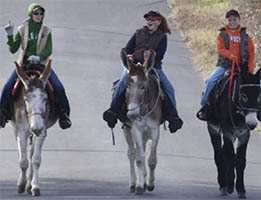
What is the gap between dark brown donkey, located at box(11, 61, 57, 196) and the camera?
1720 centimetres

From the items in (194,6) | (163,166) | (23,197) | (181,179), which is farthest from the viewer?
(194,6)

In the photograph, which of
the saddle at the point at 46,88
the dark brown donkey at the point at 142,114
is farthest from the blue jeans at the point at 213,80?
the saddle at the point at 46,88

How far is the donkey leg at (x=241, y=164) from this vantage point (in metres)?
17.9

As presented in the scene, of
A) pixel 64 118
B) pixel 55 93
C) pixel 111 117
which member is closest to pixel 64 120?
pixel 64 118

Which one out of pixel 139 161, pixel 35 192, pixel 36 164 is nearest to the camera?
pixel 35 192

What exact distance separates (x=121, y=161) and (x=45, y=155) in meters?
1.52

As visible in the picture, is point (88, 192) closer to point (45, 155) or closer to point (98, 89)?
point (45, 155)

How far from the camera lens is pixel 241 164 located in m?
18.1

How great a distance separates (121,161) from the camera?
21.5 meters

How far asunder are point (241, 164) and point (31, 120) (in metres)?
3.39

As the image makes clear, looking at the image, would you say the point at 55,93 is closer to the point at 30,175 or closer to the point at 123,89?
the point at 123,89

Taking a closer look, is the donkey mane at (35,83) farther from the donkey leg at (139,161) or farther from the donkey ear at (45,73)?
the donkey leg at (139,161)

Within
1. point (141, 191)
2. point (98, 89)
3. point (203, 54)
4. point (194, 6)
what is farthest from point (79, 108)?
point (194, 6)

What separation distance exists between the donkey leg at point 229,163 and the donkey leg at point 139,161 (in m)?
1.31
